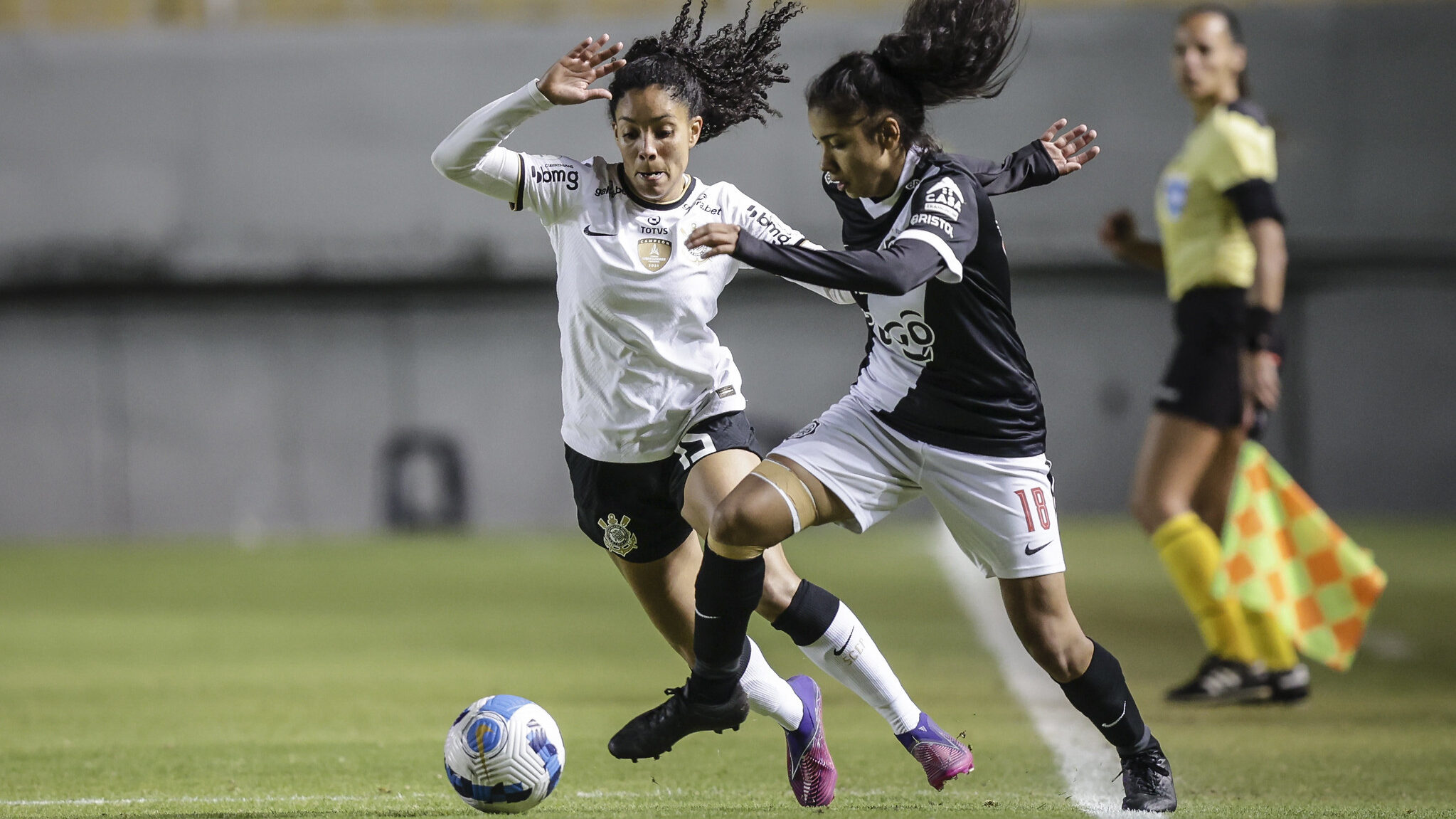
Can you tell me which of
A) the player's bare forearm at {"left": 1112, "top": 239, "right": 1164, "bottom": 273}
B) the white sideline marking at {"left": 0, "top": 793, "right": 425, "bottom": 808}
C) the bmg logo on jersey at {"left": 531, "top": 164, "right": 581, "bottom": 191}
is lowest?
the white sideline marking at {"left": 0, "top": 793, "right": 425, "bottom": 808}

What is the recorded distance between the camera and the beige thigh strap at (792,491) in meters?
3.54

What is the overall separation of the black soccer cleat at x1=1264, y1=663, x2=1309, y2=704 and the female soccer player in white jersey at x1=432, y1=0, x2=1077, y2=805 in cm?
222

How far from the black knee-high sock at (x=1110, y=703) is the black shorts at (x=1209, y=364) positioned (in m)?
2.16

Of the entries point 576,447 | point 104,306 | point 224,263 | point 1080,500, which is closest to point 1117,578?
point 1080,500

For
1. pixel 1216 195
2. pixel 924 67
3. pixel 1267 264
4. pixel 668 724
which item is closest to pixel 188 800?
pixel 668 724

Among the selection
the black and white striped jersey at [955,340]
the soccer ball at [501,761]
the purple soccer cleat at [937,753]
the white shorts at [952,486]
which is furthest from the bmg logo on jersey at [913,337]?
the soccer ball at [501,761]

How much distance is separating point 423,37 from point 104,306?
3637 millimetres

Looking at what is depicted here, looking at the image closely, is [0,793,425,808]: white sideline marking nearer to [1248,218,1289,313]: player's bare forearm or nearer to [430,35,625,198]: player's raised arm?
[430,35,625,198]: player's raised arm

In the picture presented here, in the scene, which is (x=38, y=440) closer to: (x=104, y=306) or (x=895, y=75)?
(x=104, y=306)

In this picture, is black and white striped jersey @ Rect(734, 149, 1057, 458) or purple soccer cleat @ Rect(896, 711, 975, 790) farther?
purple soccer cleat @ Rect(896, 711, 975, 790)

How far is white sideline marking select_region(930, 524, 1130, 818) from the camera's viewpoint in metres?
3.98

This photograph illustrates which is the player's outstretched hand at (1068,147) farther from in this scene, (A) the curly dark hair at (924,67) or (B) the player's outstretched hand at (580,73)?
(B) the player's outstretched hand at (580,73)

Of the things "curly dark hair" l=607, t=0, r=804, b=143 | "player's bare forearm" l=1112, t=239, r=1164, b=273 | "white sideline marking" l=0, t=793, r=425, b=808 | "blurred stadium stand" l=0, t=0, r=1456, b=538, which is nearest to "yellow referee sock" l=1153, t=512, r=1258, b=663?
"player's bare forearm" l=1112, t=239, r=1164, b=273

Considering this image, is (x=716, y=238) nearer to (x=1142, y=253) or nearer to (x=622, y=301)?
(x=622, y=301)
